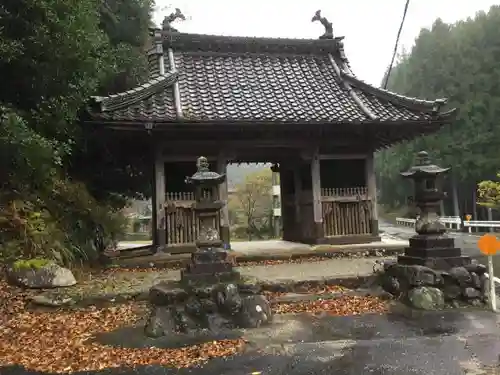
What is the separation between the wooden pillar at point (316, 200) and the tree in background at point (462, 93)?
20130 millimetres

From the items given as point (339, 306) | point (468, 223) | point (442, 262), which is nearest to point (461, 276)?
point (442, 262)

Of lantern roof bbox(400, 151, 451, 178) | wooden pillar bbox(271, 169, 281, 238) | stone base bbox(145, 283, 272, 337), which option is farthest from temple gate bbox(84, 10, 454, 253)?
wooden pillar bbox(271, 169, 281, 238)

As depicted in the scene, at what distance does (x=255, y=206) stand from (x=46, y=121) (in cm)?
2754

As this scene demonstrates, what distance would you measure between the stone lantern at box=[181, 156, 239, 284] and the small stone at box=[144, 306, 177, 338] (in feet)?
2.00

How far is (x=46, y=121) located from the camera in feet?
28.9

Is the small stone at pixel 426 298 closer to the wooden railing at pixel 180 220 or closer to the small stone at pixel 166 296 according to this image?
the small stone at pixel 166 296

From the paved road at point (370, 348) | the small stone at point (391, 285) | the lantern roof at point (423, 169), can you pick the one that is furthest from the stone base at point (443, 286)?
the lantern roof at point (423, 169)

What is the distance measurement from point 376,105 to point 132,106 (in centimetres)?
643

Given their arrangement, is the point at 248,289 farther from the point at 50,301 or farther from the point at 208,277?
the point at 50,301

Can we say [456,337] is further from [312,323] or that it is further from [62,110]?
[62,110]

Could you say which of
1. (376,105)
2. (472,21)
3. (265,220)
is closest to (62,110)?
(376,105)

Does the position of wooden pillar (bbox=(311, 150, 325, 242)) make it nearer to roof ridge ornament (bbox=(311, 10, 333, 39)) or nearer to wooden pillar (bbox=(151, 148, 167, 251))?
wooden pillar (bbox=(151, 148, 167, 251))

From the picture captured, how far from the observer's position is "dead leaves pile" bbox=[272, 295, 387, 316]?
23.5 feet

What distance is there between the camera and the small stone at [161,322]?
6137 mm
